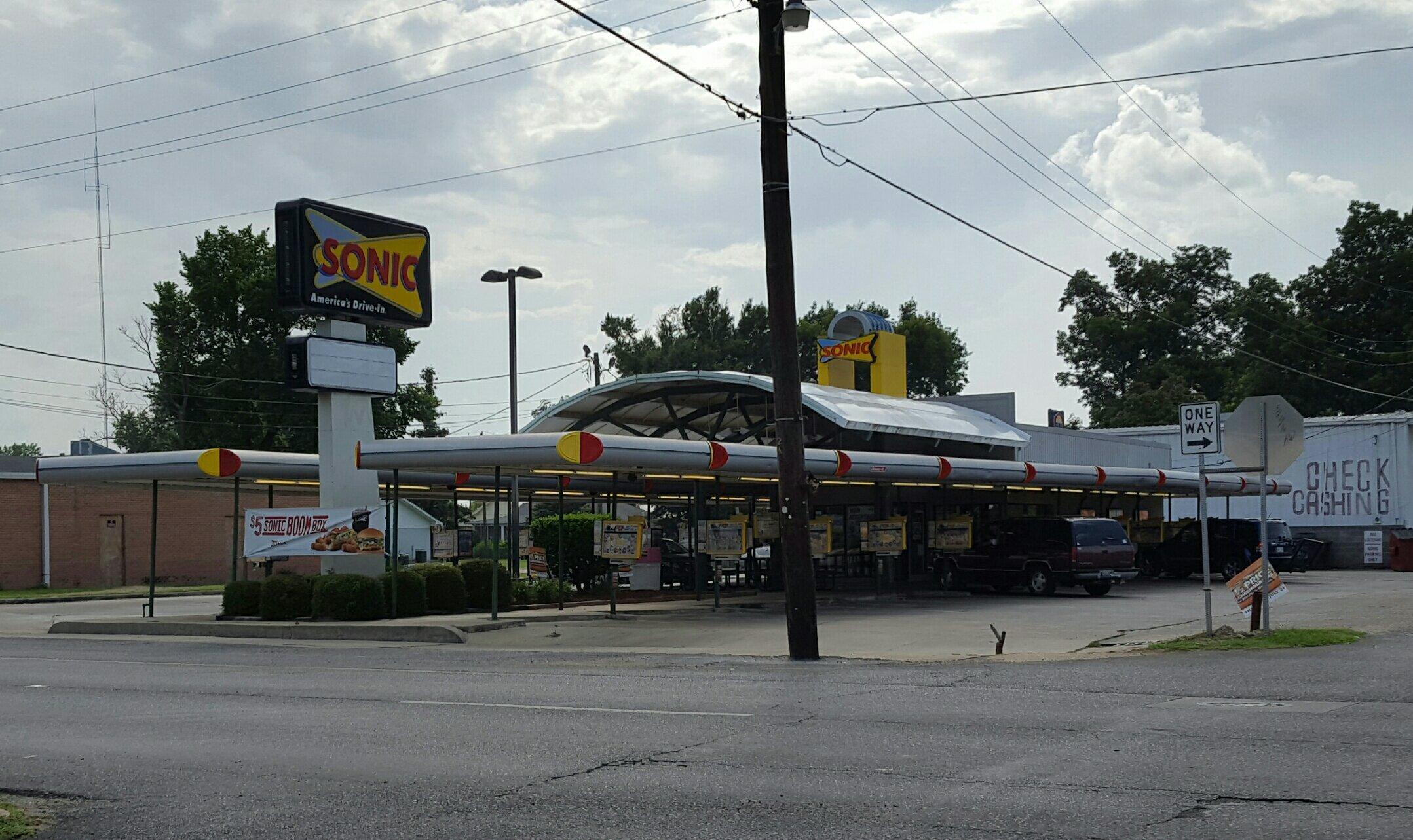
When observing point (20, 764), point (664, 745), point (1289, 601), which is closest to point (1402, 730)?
point (664, 745)

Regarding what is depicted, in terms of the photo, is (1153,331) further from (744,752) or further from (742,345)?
(744,752)

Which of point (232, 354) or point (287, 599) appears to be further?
point (232, 354)

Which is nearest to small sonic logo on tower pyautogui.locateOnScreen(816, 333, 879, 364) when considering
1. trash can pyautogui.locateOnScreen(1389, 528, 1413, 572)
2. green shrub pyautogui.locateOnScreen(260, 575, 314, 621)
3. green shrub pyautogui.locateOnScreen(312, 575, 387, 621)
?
trash can pyautogui.locateOnScreen(1389, 528, 1413, 572)

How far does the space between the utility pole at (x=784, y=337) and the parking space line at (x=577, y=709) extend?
17.2 feet

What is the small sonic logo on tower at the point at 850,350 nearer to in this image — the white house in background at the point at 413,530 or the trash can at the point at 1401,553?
the trash can at the point at 1401,553

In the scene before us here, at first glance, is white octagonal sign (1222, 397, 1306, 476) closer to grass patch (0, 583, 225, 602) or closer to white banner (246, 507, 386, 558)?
white banner (246, 507, 386, 558)

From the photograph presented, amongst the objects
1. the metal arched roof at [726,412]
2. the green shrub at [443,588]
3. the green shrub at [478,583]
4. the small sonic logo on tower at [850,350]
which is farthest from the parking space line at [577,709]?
the small sonic logo on tower at [850,350]

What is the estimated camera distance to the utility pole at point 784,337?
17.1 m

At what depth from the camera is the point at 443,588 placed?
82.9 feet

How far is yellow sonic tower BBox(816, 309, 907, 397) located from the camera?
4209 centimetres

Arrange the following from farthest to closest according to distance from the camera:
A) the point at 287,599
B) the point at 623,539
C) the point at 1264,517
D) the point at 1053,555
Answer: the point at 1053,555 → the point at 287,599 → the point at 623,539 → the point at 1264,517

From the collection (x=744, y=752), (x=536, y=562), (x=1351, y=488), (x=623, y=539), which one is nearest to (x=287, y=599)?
(x=623, y=539)

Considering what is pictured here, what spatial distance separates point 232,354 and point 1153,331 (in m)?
51.7

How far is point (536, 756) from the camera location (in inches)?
379
